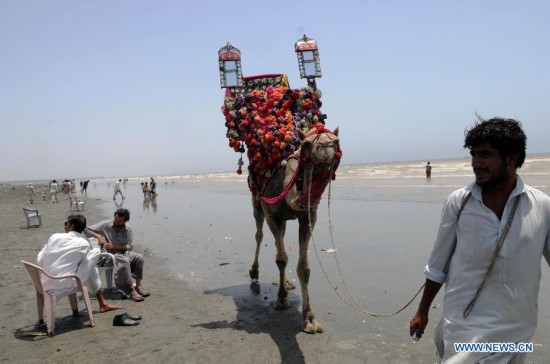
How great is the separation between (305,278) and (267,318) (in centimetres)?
85

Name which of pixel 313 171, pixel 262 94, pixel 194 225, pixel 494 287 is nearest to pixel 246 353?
pixel 313 171

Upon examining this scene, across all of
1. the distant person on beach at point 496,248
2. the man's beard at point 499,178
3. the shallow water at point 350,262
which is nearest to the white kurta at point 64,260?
the shallow water at point 350,262

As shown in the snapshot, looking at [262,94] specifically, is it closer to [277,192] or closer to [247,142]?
[247,142]

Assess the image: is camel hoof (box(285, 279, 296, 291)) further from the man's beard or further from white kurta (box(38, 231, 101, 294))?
the man's beard

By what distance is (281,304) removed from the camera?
620cm

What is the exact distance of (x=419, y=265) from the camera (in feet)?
25.7

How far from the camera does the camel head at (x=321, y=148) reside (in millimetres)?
4875

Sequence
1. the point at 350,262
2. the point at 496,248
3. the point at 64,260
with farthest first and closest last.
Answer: the point at 350,262 → the point at 64,260 → the point at 496,248

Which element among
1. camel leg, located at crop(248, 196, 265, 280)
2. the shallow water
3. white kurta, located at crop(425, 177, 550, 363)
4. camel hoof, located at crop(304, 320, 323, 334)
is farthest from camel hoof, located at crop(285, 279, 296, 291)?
white kurta, located at crop(425, 177, 550, 363)

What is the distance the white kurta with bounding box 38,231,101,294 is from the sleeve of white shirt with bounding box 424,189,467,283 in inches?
182

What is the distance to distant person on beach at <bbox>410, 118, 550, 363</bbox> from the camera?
2438mm

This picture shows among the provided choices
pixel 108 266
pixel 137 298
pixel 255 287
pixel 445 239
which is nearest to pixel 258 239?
pixel 255 287

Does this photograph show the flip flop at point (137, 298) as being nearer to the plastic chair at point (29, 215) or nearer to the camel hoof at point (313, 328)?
the camel hoof at point (313, 328)

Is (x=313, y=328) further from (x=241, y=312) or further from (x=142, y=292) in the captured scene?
(x=142, y=292)
